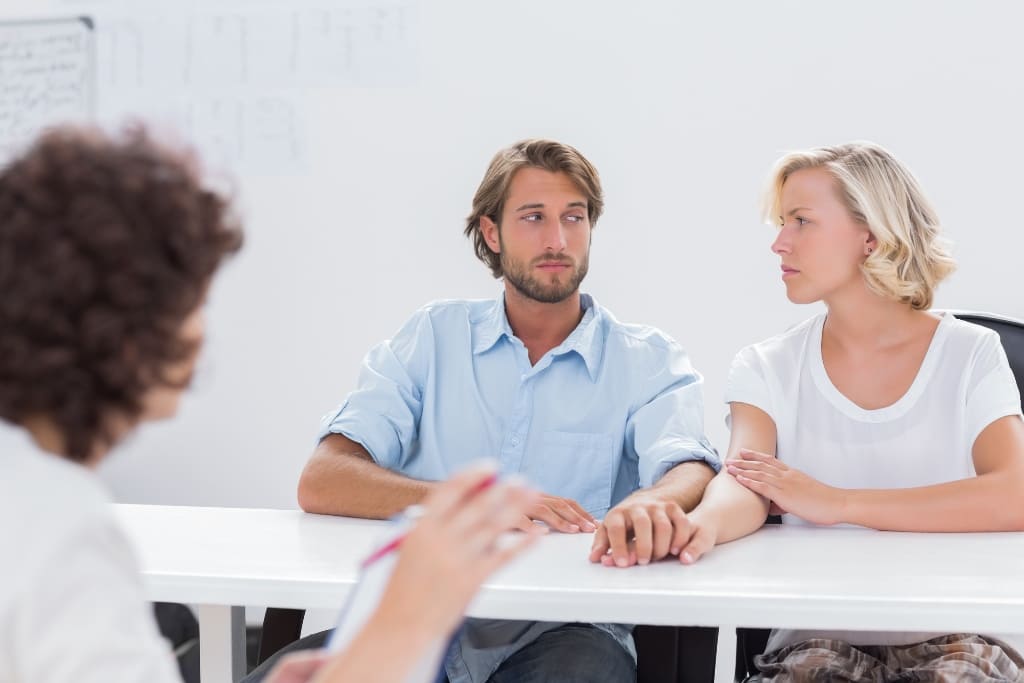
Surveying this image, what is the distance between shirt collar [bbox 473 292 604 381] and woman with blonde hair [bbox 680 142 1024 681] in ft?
0.96

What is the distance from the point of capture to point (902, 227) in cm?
185

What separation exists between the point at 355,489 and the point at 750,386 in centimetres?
71

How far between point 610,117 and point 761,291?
2.19 feet

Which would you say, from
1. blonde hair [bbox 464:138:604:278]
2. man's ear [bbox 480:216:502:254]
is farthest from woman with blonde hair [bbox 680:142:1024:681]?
man's ear [bbox 480:216:502:254]

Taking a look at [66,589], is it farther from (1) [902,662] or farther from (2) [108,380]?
(1) [902,662]

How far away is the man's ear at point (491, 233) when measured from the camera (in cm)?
224

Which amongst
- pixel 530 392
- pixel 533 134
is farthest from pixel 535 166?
pixel 533 134

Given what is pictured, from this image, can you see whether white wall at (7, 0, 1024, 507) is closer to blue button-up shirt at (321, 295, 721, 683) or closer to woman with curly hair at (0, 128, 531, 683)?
blue button-up shirt at (321, 295, 721, 683)

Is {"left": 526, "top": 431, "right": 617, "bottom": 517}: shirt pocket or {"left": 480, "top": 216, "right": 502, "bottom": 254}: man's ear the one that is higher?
{"left": 480, "top": 216, "right": 502, "bottom": 254}: man's ear

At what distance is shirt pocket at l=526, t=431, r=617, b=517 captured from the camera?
1905mm

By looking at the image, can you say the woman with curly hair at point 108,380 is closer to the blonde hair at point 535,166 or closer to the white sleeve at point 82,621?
the white sleeve at point 82,621

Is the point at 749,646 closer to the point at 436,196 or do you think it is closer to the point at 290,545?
the point at 290,545

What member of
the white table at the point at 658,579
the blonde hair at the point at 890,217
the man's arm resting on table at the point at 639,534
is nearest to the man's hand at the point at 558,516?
the white table at the point at 658,579

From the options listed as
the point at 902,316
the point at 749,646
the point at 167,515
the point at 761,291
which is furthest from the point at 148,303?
the point at 761,291
